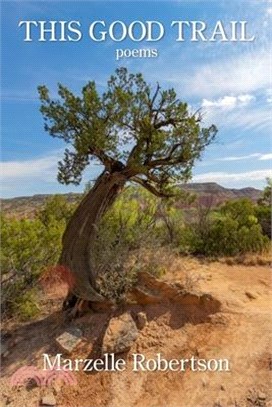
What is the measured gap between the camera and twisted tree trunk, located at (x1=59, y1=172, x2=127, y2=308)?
6.48 m

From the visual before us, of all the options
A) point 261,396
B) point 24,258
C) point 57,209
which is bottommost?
point 261,396

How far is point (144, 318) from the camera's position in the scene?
6430 millimetres

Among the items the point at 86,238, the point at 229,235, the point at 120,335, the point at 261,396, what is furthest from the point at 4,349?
the point at 229,235

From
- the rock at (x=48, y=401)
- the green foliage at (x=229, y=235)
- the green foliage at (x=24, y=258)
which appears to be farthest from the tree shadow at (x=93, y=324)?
the green foliage at (x=229, y=235)

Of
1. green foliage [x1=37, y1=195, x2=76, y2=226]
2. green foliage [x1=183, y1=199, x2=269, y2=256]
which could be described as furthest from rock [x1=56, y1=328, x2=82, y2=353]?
green foliage [x1=183, y1=199, x2=269, y2=256]

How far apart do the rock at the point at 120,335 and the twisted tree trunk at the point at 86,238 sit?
436 mm

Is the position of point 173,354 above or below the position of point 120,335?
below

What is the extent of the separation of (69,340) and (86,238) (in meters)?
1.43

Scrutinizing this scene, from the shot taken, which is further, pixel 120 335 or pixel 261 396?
pixel 120 335

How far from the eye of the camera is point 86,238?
21.4ft

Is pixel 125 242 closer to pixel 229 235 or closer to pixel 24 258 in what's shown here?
pixel 24 258

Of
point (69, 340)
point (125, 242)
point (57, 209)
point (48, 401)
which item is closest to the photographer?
point (48, 401)

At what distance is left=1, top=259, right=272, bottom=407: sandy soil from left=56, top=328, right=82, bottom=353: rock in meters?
0.10

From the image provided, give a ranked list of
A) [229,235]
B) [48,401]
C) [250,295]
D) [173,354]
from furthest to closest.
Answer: [229,235], [250,295], [173,354], [48,401]
